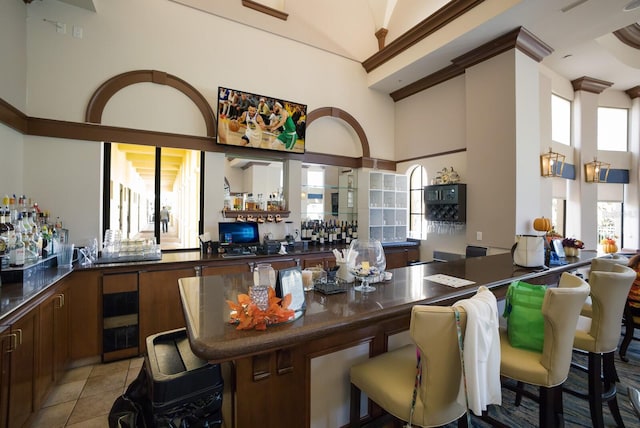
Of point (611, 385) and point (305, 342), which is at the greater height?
point (305, 342)

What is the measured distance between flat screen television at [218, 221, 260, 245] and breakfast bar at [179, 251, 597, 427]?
1.95 meters

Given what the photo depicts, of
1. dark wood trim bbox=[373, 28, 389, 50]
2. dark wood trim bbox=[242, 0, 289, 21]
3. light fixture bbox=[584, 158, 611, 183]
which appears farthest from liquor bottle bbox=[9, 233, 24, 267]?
light fixture bbox=[584, 158, 611, 183]

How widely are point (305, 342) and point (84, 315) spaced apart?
2.79 meters

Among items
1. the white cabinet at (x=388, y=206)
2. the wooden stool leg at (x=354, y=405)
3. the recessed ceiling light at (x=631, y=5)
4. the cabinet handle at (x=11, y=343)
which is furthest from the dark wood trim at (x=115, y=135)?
the recessed ceiling light at (x=631, y=5)

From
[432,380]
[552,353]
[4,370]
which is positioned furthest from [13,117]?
[552,353]

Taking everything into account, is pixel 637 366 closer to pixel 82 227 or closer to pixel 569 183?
pixel 569 183

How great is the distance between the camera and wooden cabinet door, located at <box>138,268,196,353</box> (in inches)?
120

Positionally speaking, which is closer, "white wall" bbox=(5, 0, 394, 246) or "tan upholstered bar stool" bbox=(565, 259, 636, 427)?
"tan upholstered bar stool" bbox=(565, 259, 636, 427)

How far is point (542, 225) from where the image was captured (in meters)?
3.60

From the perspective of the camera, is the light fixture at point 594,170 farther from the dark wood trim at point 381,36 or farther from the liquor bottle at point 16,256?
the liquor bottle at point 16,256

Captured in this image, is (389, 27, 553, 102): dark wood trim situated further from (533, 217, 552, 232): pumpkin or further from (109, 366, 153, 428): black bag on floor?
(109, 366, 153, 428): black bag on floor

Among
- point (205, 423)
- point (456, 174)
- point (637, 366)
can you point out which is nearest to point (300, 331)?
point (205, 423)

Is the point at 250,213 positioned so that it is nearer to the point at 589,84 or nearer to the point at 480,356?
the point at 480,356

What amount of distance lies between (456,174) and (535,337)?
10.6 feet
